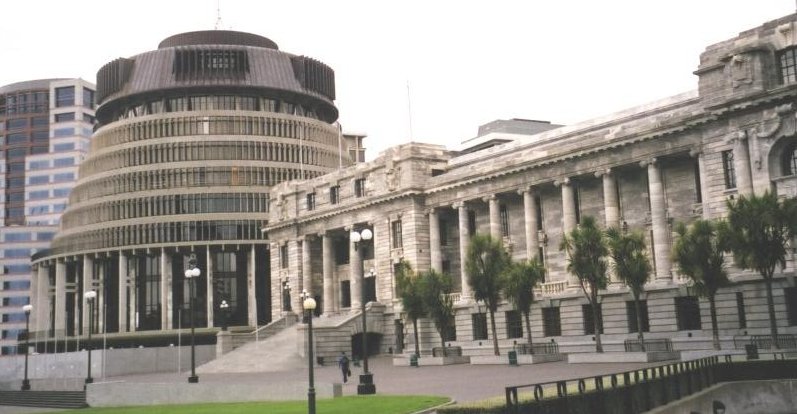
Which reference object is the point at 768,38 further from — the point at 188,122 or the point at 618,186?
the point at 188,122

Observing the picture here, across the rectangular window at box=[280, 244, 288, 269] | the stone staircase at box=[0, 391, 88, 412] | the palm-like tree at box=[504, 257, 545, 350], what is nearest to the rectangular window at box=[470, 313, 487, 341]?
the palm-like tree at box=[504, 257, 545, 350]

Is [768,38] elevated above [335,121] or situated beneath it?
situated beneath

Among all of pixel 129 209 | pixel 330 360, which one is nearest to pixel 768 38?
pixel 330 360

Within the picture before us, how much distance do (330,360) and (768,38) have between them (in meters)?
41.6

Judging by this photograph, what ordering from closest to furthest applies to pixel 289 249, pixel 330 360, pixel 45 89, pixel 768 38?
pixel 768 38, pixel 330 360, pixel 289 249, pixel 45 89

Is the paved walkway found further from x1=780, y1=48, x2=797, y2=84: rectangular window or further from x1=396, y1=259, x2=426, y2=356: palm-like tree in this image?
x1=780, y1=48, x2=797, y2=84: rectangular window

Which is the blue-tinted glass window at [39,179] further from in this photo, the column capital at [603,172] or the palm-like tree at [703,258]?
the palm-like tree at [703,258]

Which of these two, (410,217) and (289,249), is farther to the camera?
(289,249)

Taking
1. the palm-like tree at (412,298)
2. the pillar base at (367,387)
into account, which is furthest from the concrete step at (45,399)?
the palm-like tree at (412,298)

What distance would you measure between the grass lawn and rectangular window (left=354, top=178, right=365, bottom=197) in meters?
43.9

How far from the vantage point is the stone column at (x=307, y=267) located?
3495 inches

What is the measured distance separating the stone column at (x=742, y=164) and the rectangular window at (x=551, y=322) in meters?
17.1

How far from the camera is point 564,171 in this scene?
63594 millimetres

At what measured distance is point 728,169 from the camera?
53.2 m
